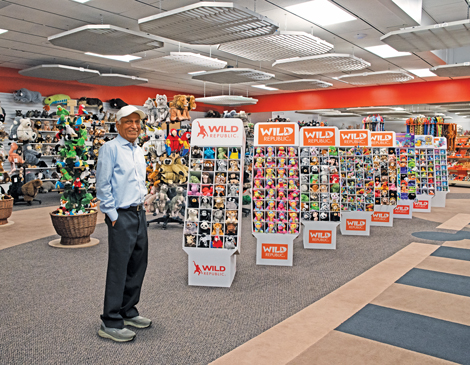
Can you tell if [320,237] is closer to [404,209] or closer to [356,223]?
[356,223]

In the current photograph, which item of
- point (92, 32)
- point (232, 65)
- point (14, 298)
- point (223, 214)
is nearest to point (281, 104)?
point (232, 65)

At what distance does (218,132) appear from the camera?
4.54 metres

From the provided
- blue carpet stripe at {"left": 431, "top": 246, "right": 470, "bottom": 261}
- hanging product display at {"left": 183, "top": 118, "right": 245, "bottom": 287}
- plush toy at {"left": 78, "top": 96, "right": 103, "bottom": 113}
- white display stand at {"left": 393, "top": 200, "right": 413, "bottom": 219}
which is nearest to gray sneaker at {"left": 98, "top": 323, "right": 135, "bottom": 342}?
hanging product display at {"left": 183, "top": 118, "right": 245, "bottom": 287}

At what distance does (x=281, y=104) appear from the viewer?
16.3 metres

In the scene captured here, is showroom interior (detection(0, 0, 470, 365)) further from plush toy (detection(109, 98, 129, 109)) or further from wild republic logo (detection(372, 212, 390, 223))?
plush toy (detection(109, 98, 129, 109))

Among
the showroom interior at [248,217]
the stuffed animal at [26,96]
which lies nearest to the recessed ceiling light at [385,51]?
the showroom interior at [248,217]

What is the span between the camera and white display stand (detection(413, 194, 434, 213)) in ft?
31.2

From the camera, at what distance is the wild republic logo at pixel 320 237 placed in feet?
19.5

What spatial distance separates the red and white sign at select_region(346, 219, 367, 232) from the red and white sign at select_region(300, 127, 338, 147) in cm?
142

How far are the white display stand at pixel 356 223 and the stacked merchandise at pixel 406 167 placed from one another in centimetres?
216

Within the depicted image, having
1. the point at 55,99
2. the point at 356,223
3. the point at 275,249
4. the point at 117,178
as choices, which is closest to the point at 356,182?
the point at 356,223

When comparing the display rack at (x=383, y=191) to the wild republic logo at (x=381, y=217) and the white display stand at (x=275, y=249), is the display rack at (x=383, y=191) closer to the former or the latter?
the wild republic logo at (x=381, y=217)

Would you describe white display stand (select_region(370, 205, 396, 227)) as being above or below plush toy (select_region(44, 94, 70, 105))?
below

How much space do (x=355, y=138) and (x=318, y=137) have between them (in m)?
1.32
